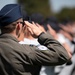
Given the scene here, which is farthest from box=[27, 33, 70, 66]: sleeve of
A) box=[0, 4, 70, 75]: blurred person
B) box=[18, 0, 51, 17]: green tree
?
box=[18, 0, 51, 17]: green tree

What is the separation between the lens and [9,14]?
4.36 metres

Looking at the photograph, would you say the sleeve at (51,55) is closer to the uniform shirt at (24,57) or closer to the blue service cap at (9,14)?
the uniform shirt at (24,57)

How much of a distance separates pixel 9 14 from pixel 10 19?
73 mm

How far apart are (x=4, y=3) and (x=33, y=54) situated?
865mm

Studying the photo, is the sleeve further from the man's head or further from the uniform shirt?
the man's head

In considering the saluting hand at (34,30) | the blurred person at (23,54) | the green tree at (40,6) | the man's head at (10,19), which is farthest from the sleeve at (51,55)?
the green tree at (40,6)

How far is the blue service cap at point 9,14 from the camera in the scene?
4305 millimetres

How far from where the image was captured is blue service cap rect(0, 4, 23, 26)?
4305 millimetres

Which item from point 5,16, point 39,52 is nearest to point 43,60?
point 39,52

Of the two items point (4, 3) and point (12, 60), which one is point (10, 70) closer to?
point (12, 60)

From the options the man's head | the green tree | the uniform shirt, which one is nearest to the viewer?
the uniform shirt

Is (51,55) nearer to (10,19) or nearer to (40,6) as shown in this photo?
(10,19)

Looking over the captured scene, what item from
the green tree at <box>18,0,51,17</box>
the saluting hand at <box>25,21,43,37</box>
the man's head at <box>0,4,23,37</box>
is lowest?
the green tree at <box>18,0,51,17</box>

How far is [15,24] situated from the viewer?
4.30 metres
